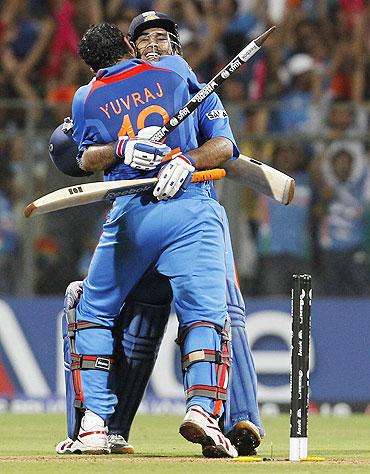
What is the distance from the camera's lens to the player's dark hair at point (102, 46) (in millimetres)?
6590

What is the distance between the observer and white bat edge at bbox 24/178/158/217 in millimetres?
6316

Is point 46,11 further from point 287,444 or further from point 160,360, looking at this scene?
point 287,444

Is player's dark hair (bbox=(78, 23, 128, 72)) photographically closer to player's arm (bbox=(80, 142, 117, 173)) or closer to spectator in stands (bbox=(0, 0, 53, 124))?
player's arm (bbox=(80, 142, 117, 173))

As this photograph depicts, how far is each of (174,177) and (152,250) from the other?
40 centimetres

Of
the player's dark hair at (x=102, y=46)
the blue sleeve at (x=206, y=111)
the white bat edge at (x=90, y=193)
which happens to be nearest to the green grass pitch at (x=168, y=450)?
the white bat edge at (x=90, y=193)

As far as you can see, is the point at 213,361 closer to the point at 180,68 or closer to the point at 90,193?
the point at 90,193

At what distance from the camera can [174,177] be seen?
6164 millimetres

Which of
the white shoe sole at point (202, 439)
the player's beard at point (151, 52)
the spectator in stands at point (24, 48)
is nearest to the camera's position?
the white shoe sole at point (202, 439)

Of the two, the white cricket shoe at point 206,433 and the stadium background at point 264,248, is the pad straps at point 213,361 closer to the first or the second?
the white cricket shoe at point 206,433

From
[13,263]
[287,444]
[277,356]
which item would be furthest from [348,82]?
[287,444]

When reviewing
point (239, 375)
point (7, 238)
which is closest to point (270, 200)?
point (7, 238)

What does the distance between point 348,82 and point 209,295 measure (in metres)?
7.16

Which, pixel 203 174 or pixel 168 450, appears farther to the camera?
pixel 168 450

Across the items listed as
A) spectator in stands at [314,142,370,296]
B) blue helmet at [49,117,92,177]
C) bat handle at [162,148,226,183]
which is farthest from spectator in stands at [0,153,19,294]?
bat handle at [162,148,226,183]
